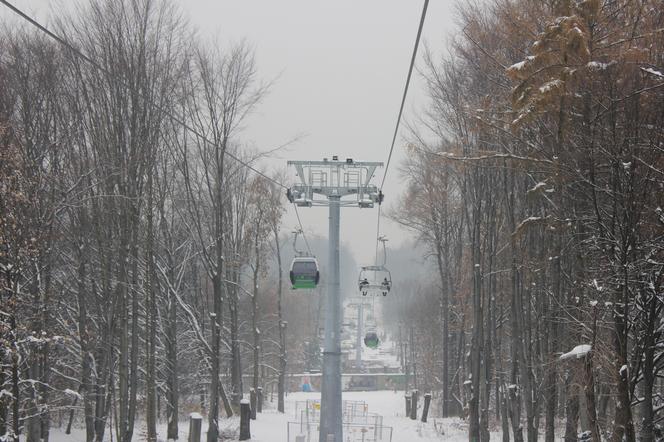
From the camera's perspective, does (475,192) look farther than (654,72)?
Yes

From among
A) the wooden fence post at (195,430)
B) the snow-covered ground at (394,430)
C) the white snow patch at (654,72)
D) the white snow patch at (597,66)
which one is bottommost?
the snow-covered ground at (394,430)

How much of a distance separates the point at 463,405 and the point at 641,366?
2036 cm

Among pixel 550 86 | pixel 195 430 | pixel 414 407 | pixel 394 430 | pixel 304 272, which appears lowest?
pixel 394 430

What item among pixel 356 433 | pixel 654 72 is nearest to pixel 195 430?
pixel 356 433

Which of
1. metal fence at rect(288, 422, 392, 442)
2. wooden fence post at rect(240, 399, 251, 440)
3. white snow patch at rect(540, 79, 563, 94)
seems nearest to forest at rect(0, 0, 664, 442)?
white snow patch at rect(540, 79, 563, 94)

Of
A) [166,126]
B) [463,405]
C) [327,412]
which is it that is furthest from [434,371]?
[166,126]

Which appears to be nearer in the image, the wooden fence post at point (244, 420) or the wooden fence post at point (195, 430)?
the wooden fence post at point (195, 430)

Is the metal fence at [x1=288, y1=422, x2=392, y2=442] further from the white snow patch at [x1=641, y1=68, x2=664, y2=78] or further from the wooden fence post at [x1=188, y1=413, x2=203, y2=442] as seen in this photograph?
the white snow patch at [x1=641, y1=68, x2=664, y2=78]

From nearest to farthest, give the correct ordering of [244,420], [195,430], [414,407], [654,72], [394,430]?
[654,72] < [195,430] < [244,420] < [394,430] < [414,407]

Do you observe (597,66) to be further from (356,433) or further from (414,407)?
(414,407)

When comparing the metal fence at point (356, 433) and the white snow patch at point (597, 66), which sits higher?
the white snow patch at point (597, 66)

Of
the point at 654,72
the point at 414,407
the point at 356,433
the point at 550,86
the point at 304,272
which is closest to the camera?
the point at 654,72

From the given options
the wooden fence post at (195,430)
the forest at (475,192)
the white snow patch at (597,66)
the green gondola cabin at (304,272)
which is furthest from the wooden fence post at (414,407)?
the white snow patch at (597,66)

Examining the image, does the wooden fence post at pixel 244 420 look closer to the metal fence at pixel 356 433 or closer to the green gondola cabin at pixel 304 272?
the metal fence at pixel 356 433
